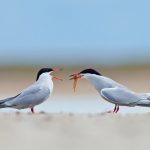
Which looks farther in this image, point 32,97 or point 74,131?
point 32,97

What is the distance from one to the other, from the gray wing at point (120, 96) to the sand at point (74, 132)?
0.96 feet

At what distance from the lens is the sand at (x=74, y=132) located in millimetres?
14266

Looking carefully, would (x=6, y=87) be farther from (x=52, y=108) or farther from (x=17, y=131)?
(x=17, y=131)

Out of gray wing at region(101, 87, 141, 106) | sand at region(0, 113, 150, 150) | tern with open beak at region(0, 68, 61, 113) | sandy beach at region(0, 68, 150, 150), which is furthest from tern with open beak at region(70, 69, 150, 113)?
tern with open beak at region(0, 68, 61, 113)

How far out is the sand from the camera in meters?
14.3

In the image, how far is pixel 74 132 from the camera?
14758 millimetres

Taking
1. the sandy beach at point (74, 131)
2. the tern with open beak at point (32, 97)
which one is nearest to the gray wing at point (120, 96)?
the sandy beach at point (74, 131)

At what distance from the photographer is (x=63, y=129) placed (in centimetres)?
1480

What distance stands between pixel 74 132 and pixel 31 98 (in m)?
1.23

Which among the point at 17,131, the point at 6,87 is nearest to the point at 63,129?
the point at 17,131

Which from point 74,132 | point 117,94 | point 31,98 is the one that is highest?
point 117,94

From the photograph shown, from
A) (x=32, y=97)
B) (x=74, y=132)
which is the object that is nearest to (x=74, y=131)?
(x=74, y=132)

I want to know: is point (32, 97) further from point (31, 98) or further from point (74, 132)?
point (74, 132)

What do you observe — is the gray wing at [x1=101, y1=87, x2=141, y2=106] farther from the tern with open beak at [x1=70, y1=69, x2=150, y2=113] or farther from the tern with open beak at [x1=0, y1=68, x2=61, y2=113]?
the tern with open beak at [x1=0, y1=68, x2=61, y2=113]
